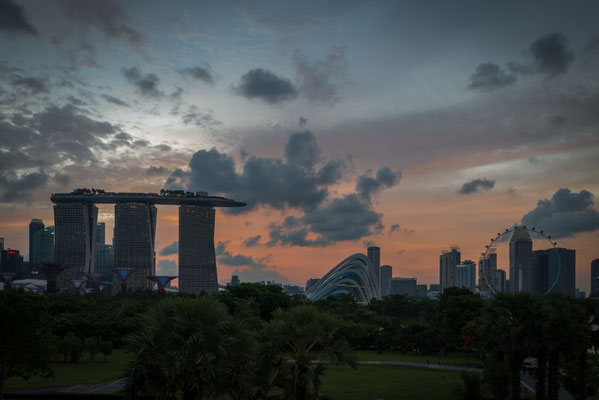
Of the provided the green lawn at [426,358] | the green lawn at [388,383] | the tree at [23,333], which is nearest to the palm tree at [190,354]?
the tree at [23,333]

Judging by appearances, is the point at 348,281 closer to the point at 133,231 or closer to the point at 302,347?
the point at 133,231

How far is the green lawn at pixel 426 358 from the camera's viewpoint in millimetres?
50719

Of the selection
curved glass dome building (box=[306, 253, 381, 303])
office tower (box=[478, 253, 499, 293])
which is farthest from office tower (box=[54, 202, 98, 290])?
office tower (box=[478, 253, 499, 293])

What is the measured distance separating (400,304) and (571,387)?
82352 mm

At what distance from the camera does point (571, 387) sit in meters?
29.0

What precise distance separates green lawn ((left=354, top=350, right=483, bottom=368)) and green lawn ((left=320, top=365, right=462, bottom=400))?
7.06m

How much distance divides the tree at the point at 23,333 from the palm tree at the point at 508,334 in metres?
21.9

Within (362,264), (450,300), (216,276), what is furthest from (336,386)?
(216,276)

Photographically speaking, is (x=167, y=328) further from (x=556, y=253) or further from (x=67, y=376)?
(x=556, y=253)

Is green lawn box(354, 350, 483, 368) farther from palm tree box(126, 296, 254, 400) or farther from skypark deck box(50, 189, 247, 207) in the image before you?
skypark deck box(50, 189, 247, 207)

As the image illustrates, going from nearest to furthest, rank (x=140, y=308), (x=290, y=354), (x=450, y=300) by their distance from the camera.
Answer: (x=290, y=354) < (x=450, y=300) < (x=140, y=308)

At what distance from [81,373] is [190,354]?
2626 centimetres

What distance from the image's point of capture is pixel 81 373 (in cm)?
3903

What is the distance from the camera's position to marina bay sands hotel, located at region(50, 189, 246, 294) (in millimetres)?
195250
